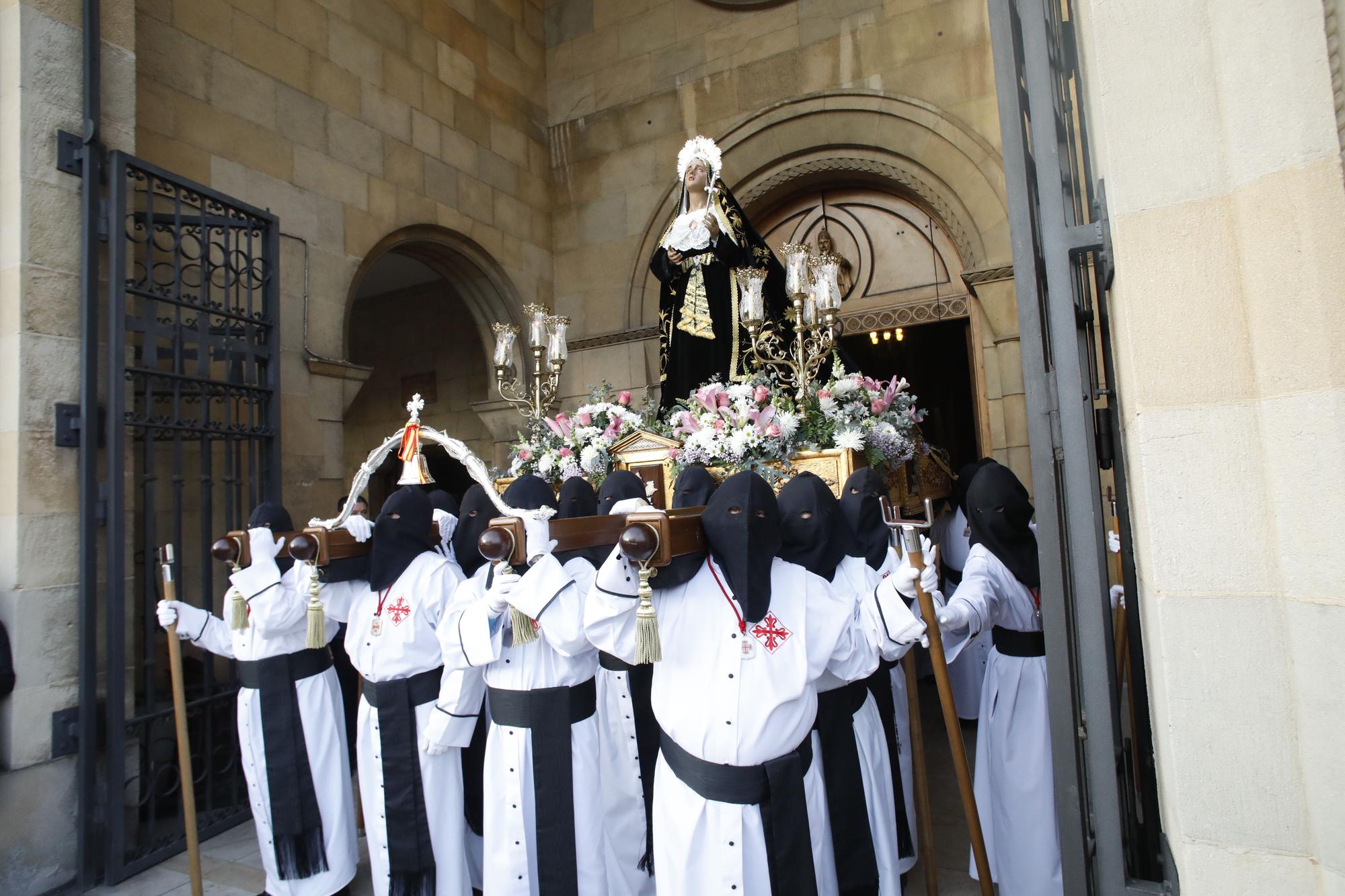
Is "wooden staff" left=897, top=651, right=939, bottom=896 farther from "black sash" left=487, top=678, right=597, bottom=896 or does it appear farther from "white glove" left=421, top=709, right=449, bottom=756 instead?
"white glove" left=421, top=709, right=449, bottom=756

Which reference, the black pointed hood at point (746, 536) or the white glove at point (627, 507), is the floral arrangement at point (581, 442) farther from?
the black pointed hood at point (746, 536)

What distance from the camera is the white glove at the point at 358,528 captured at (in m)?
3.79

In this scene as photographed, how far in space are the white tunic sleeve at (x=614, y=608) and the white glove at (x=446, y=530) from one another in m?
2.28

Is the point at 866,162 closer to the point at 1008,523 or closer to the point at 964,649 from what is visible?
the point at 964,649

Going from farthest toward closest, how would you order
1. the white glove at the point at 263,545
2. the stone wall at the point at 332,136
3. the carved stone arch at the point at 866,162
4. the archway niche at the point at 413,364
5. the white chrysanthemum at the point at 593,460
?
the archway niche at the point at 413,364 < the carved stone arch at the point at 866,162 < the stone wall at the point at 332,136 < the white chrysanthemum at the point at 593,460 < the white glove at the point at 263,545

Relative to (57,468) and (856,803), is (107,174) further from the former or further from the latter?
(856,803)

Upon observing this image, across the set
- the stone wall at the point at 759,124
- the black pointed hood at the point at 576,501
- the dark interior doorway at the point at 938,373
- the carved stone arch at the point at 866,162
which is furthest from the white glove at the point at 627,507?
the dark interior doorway at the point at 938,373

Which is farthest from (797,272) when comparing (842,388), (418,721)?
(418,721)

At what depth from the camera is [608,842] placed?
3.57 m

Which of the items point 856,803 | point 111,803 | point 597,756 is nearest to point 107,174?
point 111,803

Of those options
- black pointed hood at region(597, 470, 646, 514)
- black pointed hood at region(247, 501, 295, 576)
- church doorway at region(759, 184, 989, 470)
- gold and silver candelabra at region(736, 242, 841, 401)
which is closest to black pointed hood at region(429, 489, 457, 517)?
black pointed hood at region(247, 501, 295, 576)

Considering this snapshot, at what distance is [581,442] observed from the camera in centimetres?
586

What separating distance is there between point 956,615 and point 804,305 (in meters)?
2.84

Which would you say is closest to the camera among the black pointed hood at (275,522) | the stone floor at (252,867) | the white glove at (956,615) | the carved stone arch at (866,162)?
the white glove at (956,615)
